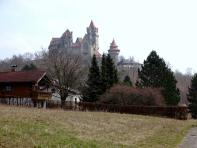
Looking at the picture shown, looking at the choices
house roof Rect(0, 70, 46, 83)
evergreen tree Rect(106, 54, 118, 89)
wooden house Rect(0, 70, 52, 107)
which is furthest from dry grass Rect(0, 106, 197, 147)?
evergreen tree Rect(106, 54, 118, 89)

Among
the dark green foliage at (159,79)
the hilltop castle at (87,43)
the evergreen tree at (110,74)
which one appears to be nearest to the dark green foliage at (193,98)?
the dark green foliage at (159,79)

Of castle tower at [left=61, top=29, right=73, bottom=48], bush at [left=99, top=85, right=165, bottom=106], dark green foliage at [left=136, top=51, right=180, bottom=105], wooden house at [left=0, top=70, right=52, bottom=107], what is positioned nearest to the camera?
bush at [left=99, top=85, right=165, bottom=106]

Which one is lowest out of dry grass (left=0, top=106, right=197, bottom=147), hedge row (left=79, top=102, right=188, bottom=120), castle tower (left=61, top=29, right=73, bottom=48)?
dry grass (left=0, top=106, right=197, bottom=147)

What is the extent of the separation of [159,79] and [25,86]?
2205 cm

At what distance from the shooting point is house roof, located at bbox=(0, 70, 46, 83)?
54.4 meters

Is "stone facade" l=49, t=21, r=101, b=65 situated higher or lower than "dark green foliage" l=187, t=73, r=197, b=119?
higher

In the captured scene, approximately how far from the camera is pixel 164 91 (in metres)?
62.8

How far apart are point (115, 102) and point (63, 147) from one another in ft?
133

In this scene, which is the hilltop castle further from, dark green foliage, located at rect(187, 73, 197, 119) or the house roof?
the house roof

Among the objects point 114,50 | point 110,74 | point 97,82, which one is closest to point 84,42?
point 114,50

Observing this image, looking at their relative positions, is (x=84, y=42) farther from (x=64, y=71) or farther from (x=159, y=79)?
(x=159, y=79)

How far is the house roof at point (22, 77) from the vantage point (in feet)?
178

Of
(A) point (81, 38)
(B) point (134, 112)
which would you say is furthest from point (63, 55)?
(A) point (81, 38)

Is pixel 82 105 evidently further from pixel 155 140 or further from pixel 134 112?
pixel 155 140
